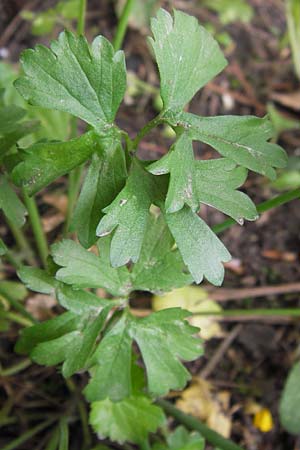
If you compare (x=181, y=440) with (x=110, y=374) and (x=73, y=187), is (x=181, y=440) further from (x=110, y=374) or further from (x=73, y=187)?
(x=73, y=187)

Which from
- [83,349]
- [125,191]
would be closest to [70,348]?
[83,349]

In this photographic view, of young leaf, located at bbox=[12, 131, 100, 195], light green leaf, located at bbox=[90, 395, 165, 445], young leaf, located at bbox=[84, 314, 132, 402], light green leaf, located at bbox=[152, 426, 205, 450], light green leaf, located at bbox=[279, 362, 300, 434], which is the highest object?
young leaf, located at bbox=[12, 131, 100, 195]

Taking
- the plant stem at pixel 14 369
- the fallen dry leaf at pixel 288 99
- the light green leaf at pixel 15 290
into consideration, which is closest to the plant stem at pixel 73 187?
the light green leaf at pixel 15 290

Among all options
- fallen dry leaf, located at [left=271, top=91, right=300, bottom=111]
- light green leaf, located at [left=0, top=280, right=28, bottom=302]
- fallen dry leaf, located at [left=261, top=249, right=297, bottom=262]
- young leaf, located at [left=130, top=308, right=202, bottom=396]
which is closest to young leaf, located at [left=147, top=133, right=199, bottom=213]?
young leaf, located at [left=130, top=308, right=202, bottom=396]

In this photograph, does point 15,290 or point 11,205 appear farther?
point 15,290

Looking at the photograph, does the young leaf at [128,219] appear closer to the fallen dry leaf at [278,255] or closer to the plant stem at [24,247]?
the plant stem at [24,247]

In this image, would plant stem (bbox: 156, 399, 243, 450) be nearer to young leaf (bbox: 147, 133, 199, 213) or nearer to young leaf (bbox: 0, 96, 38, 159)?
young leaf (bbox: 147, 133, 199, 213)

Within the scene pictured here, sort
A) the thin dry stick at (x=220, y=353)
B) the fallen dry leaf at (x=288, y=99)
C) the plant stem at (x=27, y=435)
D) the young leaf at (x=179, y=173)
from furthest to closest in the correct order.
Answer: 1. the fallen dry leaf at (x=288, y=99)
2. the thin dry stick at (x=220, y=353)
3. the plant stem at (x=27, y=435)
4. the young leaf at (x=179, y=173)
